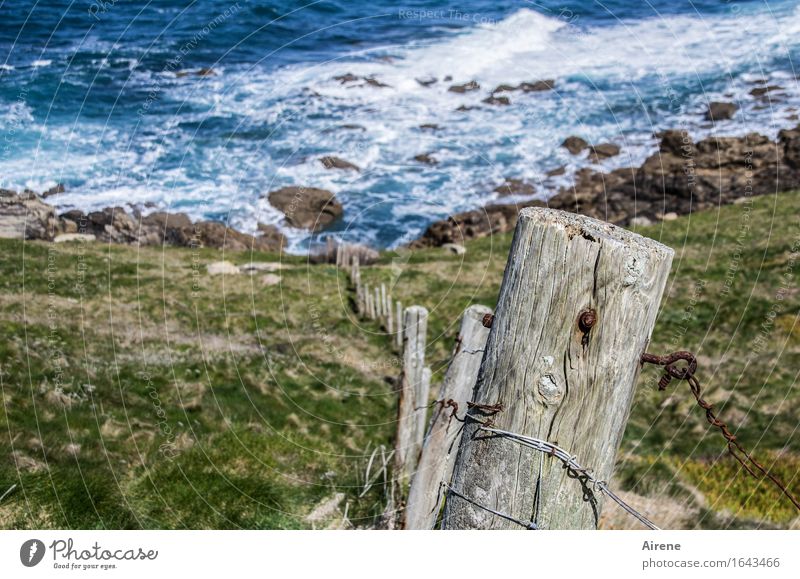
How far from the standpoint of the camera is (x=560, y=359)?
2.95m

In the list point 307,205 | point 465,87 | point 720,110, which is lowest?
point 307,205

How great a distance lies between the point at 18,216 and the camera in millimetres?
8391

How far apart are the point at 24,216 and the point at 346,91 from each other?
515cm

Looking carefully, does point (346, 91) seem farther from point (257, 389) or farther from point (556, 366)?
point (556, 366)

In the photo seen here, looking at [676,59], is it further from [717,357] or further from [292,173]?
[292,173]

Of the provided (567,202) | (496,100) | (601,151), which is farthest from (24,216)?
(567,202)

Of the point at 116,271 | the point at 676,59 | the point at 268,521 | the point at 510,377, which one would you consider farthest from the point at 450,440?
the point at 116,271

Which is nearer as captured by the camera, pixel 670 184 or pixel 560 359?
pixel 560 359

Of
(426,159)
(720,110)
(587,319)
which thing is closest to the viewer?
(587,319)

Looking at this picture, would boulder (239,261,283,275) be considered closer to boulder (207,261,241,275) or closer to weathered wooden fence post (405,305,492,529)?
boulder (207,261,241,275)

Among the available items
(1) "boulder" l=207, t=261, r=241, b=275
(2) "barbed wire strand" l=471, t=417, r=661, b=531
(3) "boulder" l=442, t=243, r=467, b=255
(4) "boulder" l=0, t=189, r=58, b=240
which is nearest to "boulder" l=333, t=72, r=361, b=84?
(4) "boulder" l=0, t=189, r=58, b=240

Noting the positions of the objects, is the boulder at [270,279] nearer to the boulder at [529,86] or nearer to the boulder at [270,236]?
the boulder at [270,236]

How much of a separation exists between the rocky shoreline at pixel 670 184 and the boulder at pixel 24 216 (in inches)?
327

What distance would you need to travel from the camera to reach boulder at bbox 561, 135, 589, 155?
14.1 metres
